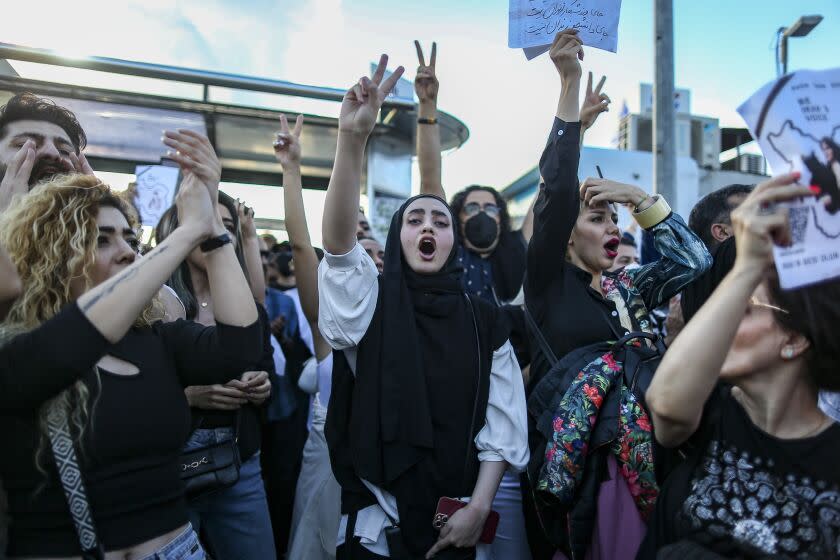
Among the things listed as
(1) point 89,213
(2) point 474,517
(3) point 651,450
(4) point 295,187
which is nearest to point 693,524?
(3) point 651,450

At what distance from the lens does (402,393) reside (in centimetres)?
217

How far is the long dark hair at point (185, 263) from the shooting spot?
8.91 ft

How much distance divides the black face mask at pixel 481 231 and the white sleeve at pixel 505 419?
122 centimetres

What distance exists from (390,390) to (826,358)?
124cm

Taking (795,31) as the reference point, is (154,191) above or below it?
below

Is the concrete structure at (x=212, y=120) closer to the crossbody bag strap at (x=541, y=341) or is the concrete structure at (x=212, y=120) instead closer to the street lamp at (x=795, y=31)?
the crossbody bag strap at (x=541, y=341)

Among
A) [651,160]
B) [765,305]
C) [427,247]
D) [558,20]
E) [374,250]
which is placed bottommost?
[765,305]

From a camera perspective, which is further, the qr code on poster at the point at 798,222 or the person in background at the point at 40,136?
the person in background at the point at 40,136

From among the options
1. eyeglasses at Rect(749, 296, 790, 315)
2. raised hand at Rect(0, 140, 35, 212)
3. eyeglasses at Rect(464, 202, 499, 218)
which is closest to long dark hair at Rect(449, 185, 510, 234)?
eyeglasses at Rect(464, 202, 499, 218)

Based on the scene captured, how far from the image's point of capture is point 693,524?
1.43 m

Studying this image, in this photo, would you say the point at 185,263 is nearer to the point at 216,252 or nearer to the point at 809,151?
the point at 216,252

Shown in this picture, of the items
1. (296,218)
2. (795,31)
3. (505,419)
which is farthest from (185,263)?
(795,31)

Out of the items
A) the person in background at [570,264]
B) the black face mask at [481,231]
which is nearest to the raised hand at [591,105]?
the person in background at [570,264]

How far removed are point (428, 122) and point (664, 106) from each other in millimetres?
4039
